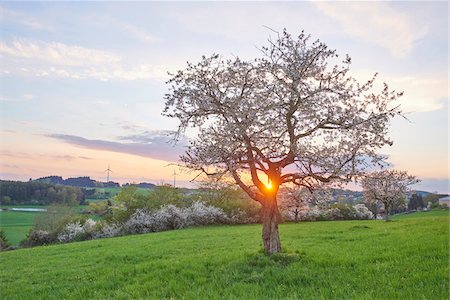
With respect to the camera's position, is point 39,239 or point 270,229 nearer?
point 270,229

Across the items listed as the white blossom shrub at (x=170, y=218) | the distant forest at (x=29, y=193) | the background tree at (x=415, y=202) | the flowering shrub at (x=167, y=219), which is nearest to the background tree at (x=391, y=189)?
the flowering shrub at (x=167, y=219)

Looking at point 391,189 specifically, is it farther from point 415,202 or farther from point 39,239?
point 415,202

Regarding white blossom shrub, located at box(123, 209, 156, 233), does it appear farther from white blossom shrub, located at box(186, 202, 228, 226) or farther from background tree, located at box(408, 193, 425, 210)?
background tree, located at box(408, 193, 425, 210)

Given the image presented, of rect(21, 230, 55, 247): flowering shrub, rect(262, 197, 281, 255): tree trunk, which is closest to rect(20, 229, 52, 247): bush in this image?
rect(21, 230, 55, 247): flowering shrub

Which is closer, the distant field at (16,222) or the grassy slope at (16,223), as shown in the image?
the grassy slope at (16,223)

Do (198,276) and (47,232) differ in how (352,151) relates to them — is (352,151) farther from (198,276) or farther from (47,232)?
(47,232)

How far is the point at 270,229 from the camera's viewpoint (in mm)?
16500

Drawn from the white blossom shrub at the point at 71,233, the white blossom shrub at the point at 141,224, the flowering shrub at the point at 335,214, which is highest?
the flowering shrub at the point at 335,214

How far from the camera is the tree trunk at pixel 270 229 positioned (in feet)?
53.8

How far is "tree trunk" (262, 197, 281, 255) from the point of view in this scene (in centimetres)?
1639

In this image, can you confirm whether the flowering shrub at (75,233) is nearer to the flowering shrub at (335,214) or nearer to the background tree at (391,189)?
the flowering shrub at (335,214)

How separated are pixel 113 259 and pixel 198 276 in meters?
9.77

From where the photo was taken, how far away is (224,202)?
6494 cm

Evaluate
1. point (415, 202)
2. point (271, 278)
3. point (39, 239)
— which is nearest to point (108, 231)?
point (39, 239)
